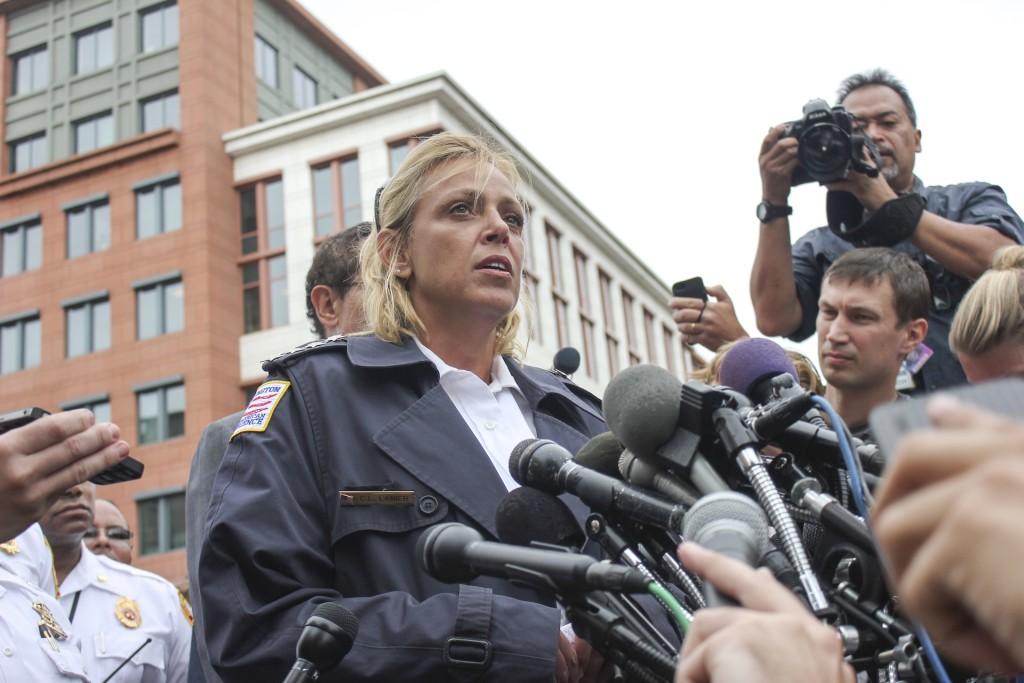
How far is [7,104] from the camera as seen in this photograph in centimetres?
3259

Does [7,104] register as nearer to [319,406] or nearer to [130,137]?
[130,137]

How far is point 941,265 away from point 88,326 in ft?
95.1

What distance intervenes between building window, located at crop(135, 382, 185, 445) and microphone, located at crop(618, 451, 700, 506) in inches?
1063

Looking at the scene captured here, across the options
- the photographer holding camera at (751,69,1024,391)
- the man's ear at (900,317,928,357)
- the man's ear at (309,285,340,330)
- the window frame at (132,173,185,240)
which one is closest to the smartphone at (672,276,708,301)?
the photographer holding camera at (751,69,1024,391)

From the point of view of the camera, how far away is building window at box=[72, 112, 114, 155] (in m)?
31.3

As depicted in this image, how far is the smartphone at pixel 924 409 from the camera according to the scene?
896 mm

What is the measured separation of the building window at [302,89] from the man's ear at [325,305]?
29873 mm

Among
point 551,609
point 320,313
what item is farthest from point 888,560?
point 320,313

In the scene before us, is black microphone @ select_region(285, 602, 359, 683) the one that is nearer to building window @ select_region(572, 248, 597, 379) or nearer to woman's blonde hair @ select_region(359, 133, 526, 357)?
woman's blonde hair @ select_region(359, 133, 526, 357)

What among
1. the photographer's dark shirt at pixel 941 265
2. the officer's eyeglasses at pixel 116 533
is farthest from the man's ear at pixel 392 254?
the officer's eyeglasses at pixel 116 533

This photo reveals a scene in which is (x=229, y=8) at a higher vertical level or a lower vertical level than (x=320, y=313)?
higher

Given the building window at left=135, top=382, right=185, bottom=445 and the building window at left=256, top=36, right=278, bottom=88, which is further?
the building window at left=256, top=36, right=278, bottom=88

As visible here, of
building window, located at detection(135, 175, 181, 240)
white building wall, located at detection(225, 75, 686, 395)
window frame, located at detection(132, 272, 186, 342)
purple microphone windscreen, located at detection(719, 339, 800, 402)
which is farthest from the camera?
building window, located at detection(135, 175, 181, 240)

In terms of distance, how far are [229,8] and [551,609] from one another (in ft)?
102
